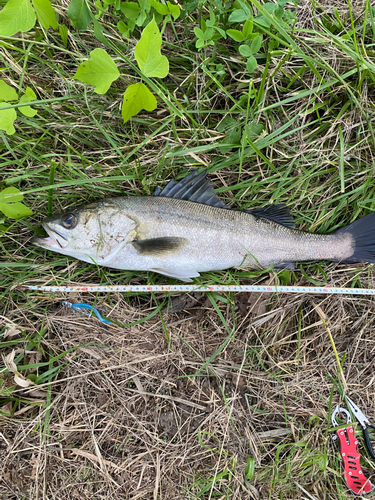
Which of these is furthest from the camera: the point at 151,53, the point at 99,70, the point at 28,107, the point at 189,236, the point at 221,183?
the point at 221,183

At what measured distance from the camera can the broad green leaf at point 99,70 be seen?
2297 mm

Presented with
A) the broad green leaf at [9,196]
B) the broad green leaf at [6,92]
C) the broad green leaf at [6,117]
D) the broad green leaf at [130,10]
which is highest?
the broad green leaf at [130,10]

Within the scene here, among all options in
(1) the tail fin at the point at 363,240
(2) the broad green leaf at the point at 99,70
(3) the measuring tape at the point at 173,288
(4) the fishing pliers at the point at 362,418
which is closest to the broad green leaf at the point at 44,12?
(2) the broad green leaf at the point at 99,70

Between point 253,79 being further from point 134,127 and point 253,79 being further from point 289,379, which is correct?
point 289,379

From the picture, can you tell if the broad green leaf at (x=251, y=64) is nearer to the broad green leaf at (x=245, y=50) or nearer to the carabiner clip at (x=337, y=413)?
the broad green leaf at (x=245, y=50)

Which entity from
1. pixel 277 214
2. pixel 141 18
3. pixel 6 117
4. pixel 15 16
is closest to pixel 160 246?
pixel 277 214

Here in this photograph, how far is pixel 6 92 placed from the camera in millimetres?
2570

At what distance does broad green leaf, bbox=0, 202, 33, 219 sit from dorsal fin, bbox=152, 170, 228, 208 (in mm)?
1094

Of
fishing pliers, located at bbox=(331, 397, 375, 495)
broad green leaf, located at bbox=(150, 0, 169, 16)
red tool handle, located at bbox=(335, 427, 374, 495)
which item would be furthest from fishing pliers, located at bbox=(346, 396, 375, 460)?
broad green leaf, located at bbox=(150, 0, 169, 16)

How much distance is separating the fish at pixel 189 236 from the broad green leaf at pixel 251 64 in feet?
3.09

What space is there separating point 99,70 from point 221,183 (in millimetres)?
1400

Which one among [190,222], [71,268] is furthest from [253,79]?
[71,268]

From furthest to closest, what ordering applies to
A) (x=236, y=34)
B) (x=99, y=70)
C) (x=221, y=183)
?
(x=221, y=183), (x=236, y=34), (x=99, y=70)

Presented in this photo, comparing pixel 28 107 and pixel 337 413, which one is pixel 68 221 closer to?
pixel 28 107
